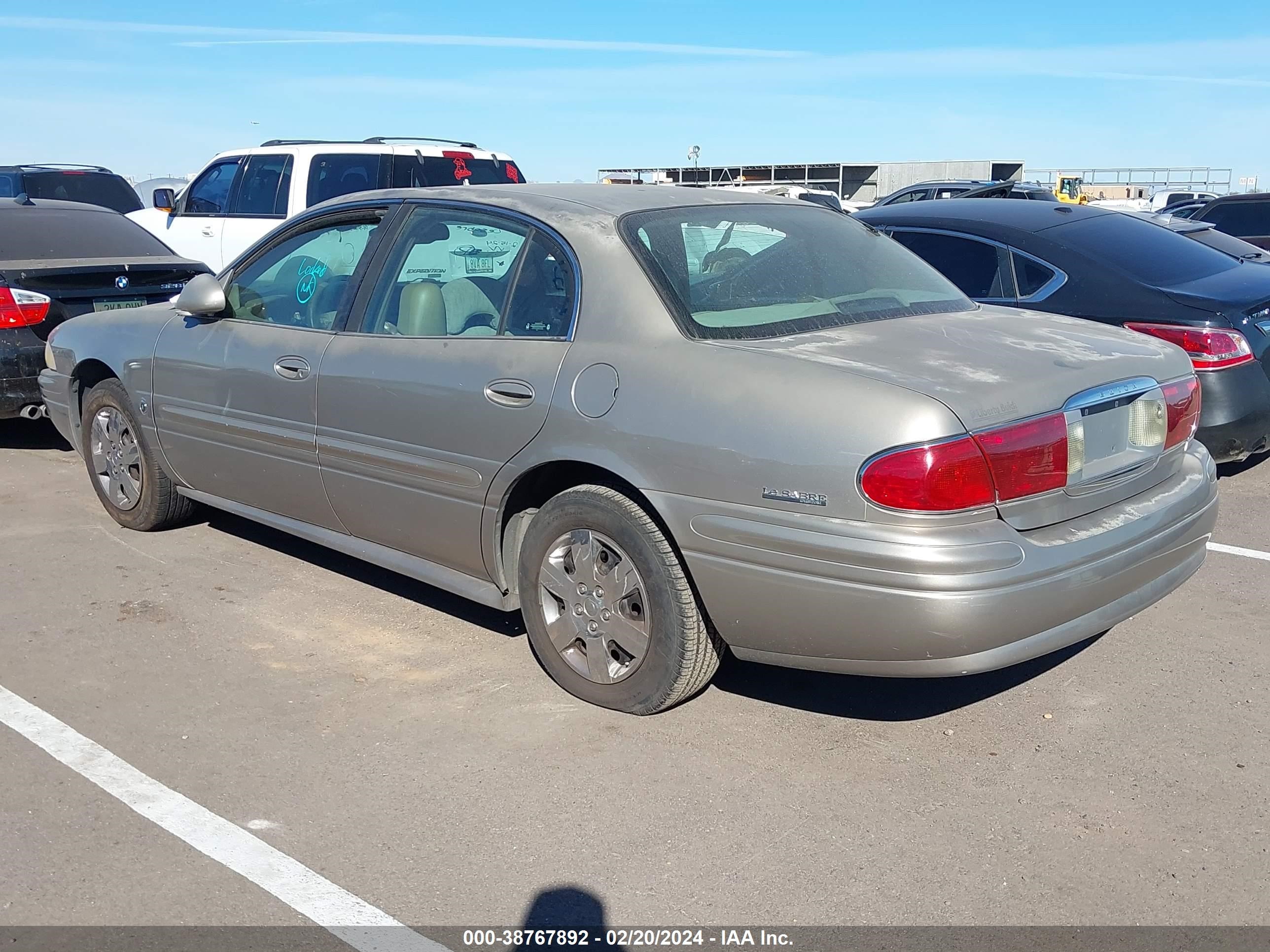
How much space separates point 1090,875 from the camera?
2.98m

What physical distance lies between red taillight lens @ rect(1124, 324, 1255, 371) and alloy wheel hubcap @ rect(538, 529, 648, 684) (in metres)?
3.48

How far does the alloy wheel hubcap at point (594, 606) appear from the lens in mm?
3754

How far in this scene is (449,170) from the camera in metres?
11.3

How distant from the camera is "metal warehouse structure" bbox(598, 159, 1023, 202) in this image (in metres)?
41.1

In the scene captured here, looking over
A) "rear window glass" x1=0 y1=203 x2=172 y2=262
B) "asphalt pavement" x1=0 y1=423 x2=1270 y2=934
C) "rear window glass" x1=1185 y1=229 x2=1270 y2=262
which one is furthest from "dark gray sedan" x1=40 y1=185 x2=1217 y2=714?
"rear window glass" x1=1185 y1=229 x2=1270 y2=262

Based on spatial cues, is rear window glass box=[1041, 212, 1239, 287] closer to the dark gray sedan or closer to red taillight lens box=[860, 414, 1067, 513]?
the dark gray sedan

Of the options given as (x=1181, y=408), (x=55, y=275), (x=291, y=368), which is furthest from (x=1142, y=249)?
(x=55, y=275)

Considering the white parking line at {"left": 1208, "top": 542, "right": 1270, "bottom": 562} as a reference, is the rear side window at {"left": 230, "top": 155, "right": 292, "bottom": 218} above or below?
above

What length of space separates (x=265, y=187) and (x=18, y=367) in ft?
15.6

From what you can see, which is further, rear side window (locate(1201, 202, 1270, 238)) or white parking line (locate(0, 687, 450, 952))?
rear side window (locate(1201, 202, 1270, 238))

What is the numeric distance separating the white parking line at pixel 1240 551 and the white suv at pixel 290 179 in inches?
274

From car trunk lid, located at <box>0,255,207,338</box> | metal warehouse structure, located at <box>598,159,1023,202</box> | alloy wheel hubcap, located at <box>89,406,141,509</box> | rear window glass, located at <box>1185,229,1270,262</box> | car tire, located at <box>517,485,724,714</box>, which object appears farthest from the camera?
metal warehouse structure, located at <box>598,159,1023,202</box>

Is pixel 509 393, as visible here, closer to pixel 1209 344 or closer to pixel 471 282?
pixel 471 282

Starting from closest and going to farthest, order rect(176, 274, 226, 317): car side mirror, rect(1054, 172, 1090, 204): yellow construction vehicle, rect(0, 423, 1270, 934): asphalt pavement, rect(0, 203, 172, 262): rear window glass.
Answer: rect(0, 423, 1270, 934): asphalt pavement → rect(176, 274, 226, 317): car side mirror → rect(0, 203, 172, 262): rear window glass → rect(1054, 172, 1090, 204): yellow construction vehicle
